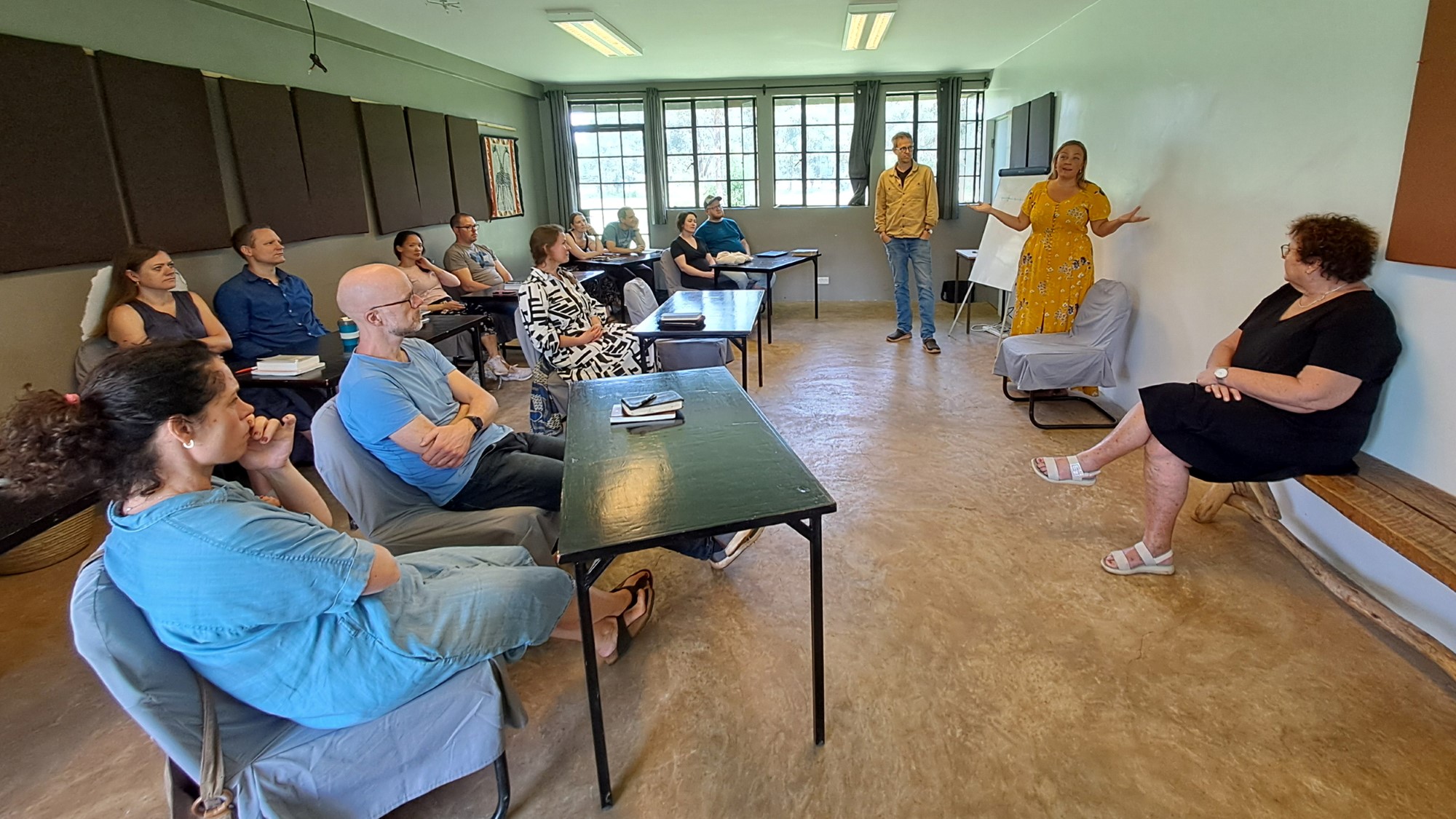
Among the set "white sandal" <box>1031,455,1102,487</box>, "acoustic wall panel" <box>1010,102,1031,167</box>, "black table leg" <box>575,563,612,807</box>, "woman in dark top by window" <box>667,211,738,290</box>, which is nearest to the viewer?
"black table leg" <box>575,563,612,807</box>

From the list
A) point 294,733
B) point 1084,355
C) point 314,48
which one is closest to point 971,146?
point 1084,355

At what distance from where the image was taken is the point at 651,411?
2326 millimetres

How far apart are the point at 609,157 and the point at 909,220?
4387 mm

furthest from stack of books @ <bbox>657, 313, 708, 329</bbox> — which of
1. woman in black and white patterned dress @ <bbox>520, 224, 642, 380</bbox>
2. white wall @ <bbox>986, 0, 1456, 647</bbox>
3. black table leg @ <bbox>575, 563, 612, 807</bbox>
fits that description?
white wall @ <bbox>986, 0, 1456, 647</bbox>

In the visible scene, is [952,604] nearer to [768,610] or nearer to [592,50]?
[768,610]

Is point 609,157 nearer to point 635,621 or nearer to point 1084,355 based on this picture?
point 1084,355

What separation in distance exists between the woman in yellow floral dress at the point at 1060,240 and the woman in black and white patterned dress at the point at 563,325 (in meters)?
2.60

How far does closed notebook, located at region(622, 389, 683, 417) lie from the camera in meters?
2.32

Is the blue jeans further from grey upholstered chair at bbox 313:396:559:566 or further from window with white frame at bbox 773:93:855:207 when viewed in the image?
grey upholstered chair at bbox 313:396:559:566

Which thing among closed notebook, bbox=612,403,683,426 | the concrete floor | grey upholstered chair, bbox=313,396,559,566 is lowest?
the concrete floor

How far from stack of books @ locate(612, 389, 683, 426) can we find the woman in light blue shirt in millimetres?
820

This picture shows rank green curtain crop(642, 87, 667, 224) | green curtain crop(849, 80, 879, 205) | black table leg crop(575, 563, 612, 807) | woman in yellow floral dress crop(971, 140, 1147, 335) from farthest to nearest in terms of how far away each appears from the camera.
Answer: green curtain crop(642, 87, 667, 224) → green curtain crop(849, 80, 879, 205) → woman in yellow floral dress crop(971, 140, 1147, 335) → black table leg crop(575, 563, 612, 807)

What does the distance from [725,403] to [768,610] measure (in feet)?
2.37

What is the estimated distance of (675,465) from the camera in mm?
1945
